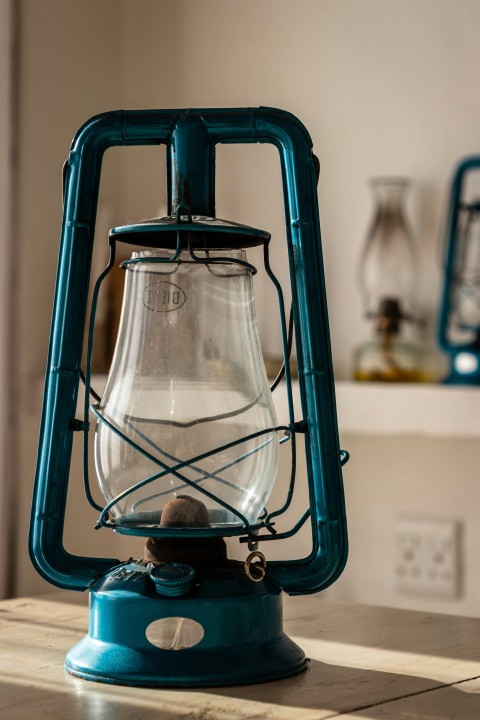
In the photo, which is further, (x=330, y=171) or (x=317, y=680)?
(x=330, y=171)

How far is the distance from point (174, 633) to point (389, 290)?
113 centimetres

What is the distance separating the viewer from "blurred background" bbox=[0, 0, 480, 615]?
176 cm

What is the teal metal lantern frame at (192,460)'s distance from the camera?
0.70m

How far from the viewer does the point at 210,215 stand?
29.6 inches

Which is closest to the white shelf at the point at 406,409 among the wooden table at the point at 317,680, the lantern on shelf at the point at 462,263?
the lantern on shelf at the point at 462,263

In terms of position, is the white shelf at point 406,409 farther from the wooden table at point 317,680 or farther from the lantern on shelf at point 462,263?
the wooden table at point 317,680

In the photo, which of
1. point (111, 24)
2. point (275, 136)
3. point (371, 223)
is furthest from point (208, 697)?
point (111, 24)

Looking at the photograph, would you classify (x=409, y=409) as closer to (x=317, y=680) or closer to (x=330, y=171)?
(x=330, y=171)

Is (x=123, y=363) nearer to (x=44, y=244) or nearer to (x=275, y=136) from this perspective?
(x=275, y=136)

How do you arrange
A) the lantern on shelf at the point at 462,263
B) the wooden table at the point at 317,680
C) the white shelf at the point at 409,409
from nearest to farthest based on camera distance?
the wooden table at the point at 317,680, the white shelf at the point at 409,409, the lantern on shelf at the point at 462,263

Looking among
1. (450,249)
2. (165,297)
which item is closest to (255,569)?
(165,297)

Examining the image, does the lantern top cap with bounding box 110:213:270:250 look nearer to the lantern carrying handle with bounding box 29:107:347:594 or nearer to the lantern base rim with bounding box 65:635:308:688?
the lantern carrying handle with bounding box 29:107:347:594

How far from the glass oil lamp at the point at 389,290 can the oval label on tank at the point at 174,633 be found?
1.05 metres

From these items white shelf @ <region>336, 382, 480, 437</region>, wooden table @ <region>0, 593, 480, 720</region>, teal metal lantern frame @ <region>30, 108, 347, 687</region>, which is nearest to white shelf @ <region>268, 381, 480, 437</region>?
white shelf @ <region>336, 382, 480, 437</region>
